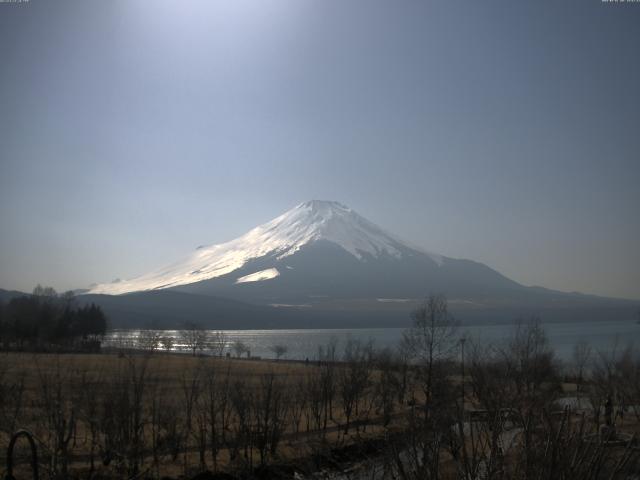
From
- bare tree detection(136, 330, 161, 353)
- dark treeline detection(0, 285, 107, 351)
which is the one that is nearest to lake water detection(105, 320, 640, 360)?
bare tree detection(136, 330, 161, 353)

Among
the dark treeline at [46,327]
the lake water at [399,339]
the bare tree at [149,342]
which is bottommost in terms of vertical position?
the lake water at [399,339]

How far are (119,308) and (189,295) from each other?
24.7 m

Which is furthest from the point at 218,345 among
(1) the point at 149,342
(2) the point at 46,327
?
(2) the point at 46,327

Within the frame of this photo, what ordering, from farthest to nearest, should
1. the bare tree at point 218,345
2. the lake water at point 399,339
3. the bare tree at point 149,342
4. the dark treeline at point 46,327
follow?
1. the bare tree at point 218,345
2. the lake water at point 399,339
3. the dark treeline at point 46,327
4. the bare tree at point 149,342

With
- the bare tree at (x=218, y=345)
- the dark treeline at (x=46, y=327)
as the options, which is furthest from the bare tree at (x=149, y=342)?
the bare tree at (x=218, y=345)

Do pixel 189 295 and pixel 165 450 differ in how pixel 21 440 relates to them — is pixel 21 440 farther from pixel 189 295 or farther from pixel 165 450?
pixel 189 295

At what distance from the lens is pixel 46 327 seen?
210 ft

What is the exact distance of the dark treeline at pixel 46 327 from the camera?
59406mm

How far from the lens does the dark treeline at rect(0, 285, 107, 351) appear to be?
59406mm

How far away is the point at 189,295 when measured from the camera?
19362 cm

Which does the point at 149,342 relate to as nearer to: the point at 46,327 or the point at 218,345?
the point at 46,327

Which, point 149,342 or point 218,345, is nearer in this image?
point 149,342

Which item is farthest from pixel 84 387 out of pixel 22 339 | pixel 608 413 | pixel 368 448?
pixel 22 339

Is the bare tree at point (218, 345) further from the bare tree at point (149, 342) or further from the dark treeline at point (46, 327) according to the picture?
the dark treeline at point (46, 327)
